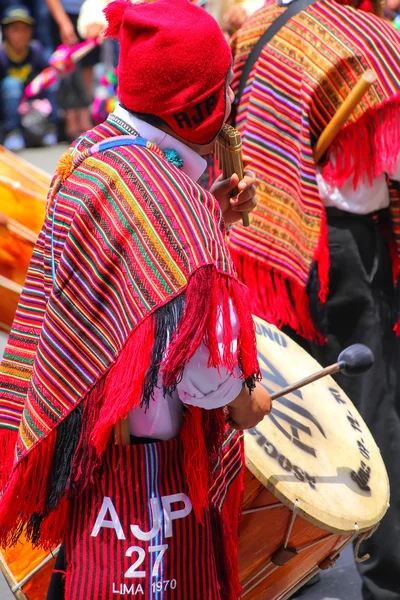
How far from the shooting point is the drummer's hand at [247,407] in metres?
1.75

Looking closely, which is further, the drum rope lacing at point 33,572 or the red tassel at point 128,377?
the drum rope lacing at point 33,572

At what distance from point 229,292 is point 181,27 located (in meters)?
0.49

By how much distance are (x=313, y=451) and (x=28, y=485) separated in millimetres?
813

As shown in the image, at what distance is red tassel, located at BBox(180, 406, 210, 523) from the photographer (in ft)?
5.81

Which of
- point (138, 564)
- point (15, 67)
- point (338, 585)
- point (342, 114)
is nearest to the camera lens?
point (138, 564)

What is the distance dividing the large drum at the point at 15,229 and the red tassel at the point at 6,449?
39.7 inches

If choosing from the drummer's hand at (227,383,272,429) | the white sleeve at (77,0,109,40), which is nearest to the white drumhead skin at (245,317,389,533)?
the drummer's hand at (227,383,272,429)

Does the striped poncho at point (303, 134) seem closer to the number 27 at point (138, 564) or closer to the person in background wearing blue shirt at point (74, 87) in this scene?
the number 27 at point (138, 564)

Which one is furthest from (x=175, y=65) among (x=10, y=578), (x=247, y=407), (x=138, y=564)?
(x=10, y=578)

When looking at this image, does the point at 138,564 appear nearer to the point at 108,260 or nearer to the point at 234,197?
the point at 108,260

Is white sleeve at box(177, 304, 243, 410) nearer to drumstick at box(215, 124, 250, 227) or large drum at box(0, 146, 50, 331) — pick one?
drumstick at box(215, 124, 250, 227)

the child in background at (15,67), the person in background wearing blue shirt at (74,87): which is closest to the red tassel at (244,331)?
the child in background at (15,67)

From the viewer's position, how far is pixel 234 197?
216 centimetres

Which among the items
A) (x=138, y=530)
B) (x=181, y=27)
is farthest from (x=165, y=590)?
(x=181, y=27)
